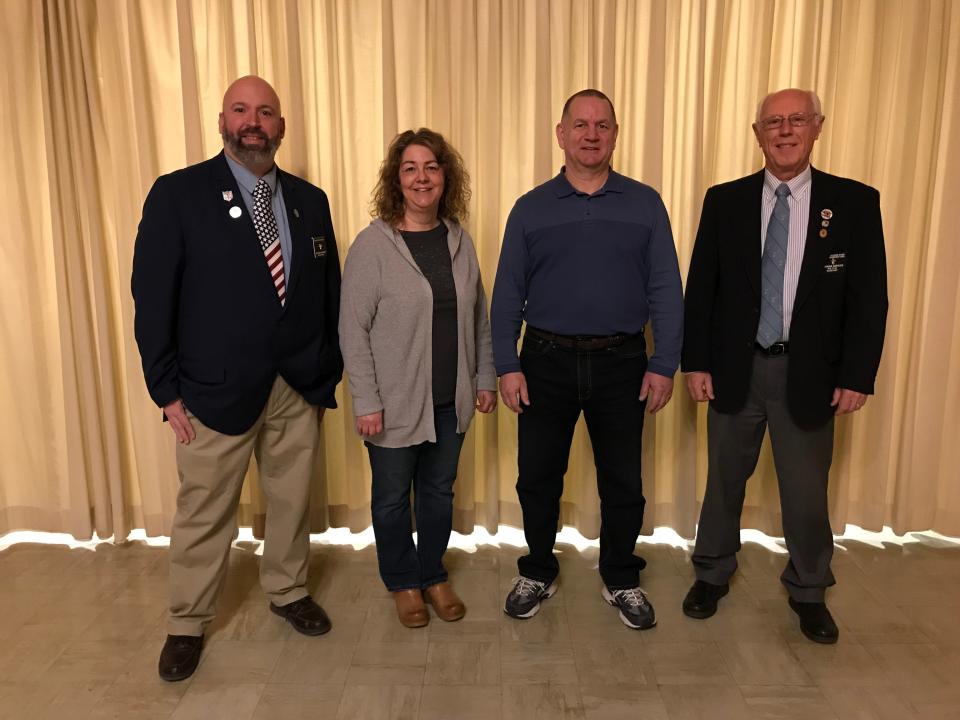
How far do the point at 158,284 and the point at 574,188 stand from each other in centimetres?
130

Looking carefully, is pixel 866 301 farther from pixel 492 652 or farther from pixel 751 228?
pixel 492 652

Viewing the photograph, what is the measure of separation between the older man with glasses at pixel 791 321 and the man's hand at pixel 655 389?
15 centimetres

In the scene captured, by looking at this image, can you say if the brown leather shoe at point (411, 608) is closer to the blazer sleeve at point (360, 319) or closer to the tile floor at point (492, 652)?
the tile floor at point (492, 652)

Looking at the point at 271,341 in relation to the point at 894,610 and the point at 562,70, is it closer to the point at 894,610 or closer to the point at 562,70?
the point at 562,70

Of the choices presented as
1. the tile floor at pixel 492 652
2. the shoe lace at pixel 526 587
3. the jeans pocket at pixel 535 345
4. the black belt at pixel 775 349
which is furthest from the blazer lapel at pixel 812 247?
the shoe lace at pixel 526 587

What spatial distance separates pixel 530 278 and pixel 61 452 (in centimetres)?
222

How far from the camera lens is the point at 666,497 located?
320 centimetres

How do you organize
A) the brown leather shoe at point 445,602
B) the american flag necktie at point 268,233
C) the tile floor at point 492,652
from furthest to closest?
the brown leather shoe at point 445,602, the american flag necktie at point 268,233, the tile floor at point 492,652

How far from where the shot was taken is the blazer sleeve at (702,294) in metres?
2.43

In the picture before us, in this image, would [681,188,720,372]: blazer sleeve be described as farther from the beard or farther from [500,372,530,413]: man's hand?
the beard

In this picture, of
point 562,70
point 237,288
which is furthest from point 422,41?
point 237,288

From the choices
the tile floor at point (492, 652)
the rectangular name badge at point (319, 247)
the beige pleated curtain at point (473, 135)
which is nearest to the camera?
the tile floor at point (492, 652)

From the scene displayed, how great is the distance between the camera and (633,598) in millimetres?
2498

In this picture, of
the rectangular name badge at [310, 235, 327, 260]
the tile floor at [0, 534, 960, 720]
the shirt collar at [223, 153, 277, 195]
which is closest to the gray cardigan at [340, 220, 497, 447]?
the rectangular name badge at [310, 235, 327, 260]
